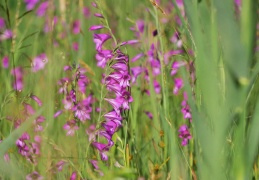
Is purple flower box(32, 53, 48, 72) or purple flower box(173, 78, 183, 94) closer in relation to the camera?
purple flower box(32, 53, 48, 72)

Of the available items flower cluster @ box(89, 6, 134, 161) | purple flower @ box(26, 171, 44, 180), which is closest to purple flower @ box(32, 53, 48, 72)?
flower cluster @ box(89, 6, 134, 161)

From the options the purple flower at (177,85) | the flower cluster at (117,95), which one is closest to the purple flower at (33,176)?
the flower cluster at (117,95)

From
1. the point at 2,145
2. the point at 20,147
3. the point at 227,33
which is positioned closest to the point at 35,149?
the point at 20,147

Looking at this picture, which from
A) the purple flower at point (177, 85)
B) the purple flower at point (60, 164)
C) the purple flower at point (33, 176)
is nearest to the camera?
the purple flower at point (33, 176)

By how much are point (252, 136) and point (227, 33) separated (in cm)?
22

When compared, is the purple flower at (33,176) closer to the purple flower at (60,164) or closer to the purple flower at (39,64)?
the purple flower at (60,164)

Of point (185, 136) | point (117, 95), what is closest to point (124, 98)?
point (117, 95)

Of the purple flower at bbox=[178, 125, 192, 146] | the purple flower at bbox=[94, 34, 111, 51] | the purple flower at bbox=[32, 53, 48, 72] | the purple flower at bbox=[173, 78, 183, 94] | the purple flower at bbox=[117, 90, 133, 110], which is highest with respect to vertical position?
the purple flower at bbox=[94, 34, 111, 51]

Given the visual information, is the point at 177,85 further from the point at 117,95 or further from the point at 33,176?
the point at 33,176

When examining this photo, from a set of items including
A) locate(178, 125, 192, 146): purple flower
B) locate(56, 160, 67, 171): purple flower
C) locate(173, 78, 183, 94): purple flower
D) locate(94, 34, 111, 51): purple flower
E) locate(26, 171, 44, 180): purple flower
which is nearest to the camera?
locate(26, 171, 44, 180): purple flower

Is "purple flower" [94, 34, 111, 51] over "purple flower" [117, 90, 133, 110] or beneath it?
over

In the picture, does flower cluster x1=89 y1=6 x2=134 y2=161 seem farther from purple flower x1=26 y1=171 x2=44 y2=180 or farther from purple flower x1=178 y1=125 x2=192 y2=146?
purple flower x1=178 y1=125 x2=192 y2=146

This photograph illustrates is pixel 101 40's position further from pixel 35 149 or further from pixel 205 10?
pixel 205 10

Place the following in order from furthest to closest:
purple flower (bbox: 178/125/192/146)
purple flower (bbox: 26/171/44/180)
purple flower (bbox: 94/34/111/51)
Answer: purple flower (bbox: 178/125/192/146) < purple flower (bbox: 94/34/111/51) < purple flower (bbox: 26/171/44/180)
